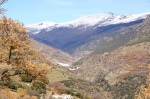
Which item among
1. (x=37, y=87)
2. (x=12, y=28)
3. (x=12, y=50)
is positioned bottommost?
(x=37, y=87)

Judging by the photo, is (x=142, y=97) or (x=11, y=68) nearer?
(x=11, y=68)

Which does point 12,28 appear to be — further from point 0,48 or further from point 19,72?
point 19,72

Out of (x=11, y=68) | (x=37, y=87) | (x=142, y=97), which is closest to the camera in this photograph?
(x=11, y=68)

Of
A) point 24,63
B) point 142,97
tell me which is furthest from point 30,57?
Answer: point 142,97

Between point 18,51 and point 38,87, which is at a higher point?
point 18,51

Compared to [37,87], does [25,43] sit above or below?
above

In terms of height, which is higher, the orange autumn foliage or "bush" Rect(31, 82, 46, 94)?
the orange autumn foliage

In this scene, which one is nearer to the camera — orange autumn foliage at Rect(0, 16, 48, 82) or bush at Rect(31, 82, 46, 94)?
orange autumn foliage at Rect(0, 16, 48, 82)

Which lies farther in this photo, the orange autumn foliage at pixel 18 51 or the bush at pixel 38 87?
the bush at pixel 38 87

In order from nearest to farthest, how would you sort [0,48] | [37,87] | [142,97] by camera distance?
1. [0,48]
2. [142,97]
3. [37,87]

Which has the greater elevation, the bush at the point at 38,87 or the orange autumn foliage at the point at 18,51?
the orange autumn foliage at the point at 18,51

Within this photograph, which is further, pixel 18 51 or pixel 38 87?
pixel 38 87
